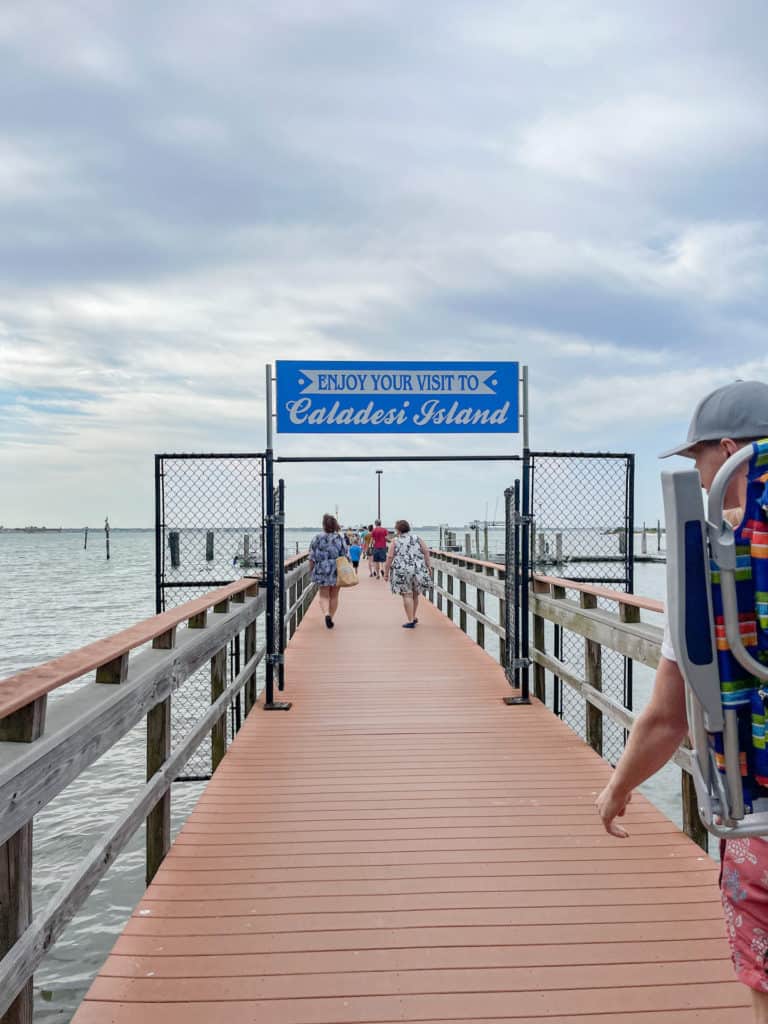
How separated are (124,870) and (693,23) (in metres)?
7.88

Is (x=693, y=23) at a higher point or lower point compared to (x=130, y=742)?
higher

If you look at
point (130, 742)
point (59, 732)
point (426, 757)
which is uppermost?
point (59, 732)

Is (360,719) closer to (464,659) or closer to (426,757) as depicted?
(426,757)

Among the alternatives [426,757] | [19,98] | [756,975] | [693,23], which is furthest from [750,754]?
[19,98]

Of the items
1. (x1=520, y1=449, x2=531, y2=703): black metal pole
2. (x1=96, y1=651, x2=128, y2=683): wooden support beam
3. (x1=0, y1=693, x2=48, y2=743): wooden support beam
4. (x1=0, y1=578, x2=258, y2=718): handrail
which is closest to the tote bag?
(x1=520, y1=449, x2=531, y2=703): black metal pole

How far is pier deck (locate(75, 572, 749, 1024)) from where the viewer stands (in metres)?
2.33

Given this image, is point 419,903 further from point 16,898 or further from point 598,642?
point 598,642

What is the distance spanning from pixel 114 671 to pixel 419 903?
1434mm

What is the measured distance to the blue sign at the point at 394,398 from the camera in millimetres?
6531

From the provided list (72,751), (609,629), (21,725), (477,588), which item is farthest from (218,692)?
(477,588)

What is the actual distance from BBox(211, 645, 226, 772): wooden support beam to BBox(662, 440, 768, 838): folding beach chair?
13.9ft

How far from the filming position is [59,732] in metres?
2.17

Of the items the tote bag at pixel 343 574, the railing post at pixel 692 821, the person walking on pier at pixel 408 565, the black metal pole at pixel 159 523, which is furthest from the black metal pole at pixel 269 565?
the person walking on pier at pixel 408 565

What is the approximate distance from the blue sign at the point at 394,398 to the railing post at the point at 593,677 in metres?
2.00
